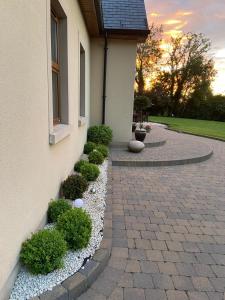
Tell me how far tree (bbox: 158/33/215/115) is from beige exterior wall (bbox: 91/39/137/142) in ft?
78.4

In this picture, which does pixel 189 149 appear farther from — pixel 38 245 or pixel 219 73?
pixel 219 73

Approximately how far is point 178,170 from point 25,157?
4911mm

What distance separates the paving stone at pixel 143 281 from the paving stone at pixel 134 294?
6 cm

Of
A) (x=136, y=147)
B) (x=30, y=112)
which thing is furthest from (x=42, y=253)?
(x=136, y=147)

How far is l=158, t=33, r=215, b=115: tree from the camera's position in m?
30.2

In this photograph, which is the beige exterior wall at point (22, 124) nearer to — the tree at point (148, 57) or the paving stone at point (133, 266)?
the paving stone at point (133, 266)

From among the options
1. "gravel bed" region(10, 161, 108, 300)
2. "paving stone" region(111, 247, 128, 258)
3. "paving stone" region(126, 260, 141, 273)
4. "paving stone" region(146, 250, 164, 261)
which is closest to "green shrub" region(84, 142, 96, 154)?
"gravel bed" region(10, 161, 108, 300)

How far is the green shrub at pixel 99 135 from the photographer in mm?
7250

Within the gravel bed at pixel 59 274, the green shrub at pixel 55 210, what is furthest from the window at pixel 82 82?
the green shrub at pixel 55 210

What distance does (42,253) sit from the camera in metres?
2.05

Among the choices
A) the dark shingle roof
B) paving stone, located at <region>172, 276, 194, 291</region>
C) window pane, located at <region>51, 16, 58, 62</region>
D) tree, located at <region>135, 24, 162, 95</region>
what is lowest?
paving stone, located at <region>172, 276, 194, 291</region>

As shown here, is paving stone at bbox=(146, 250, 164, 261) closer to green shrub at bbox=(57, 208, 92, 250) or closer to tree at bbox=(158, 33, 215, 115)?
green shrub at bbox=(57, 208, 92, 250)

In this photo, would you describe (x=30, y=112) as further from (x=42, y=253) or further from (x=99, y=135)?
(x=99, y=135)

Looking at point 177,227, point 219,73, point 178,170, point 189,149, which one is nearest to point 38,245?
point 177,227
